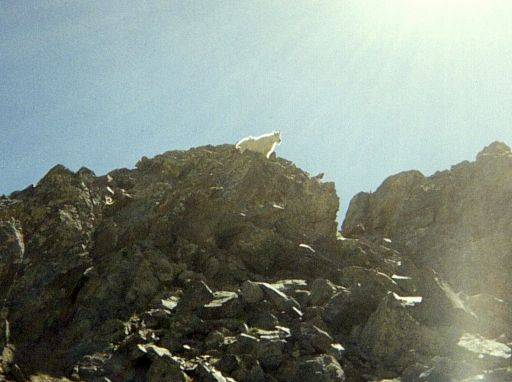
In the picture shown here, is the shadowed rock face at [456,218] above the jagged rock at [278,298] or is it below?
above

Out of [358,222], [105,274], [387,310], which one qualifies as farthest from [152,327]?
[358,222]

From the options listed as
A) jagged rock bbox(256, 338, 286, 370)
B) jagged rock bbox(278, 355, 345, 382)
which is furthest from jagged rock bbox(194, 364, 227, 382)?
jagged rock bbox(278, 355, 345, 382)

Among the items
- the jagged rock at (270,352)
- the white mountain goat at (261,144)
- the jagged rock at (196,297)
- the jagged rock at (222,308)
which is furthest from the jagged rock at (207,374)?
Answer: the white mountain goat at (261,144)

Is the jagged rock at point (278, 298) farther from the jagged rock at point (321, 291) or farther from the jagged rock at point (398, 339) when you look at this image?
the jagged rock at point (398, 339)

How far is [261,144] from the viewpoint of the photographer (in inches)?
1451

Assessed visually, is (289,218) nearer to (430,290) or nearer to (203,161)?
(203,161)

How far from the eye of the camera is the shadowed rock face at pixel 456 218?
34.3m

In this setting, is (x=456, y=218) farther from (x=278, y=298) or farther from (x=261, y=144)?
(x=278, y=298)

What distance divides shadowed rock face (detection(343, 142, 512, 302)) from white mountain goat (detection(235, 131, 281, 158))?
8.35 meters

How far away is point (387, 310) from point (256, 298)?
509 centimetres

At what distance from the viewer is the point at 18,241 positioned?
948 inches

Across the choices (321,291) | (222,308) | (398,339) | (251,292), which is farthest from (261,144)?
(398,339)

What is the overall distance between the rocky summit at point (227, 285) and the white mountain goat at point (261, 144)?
0.84 metres

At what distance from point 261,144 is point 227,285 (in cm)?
1299
